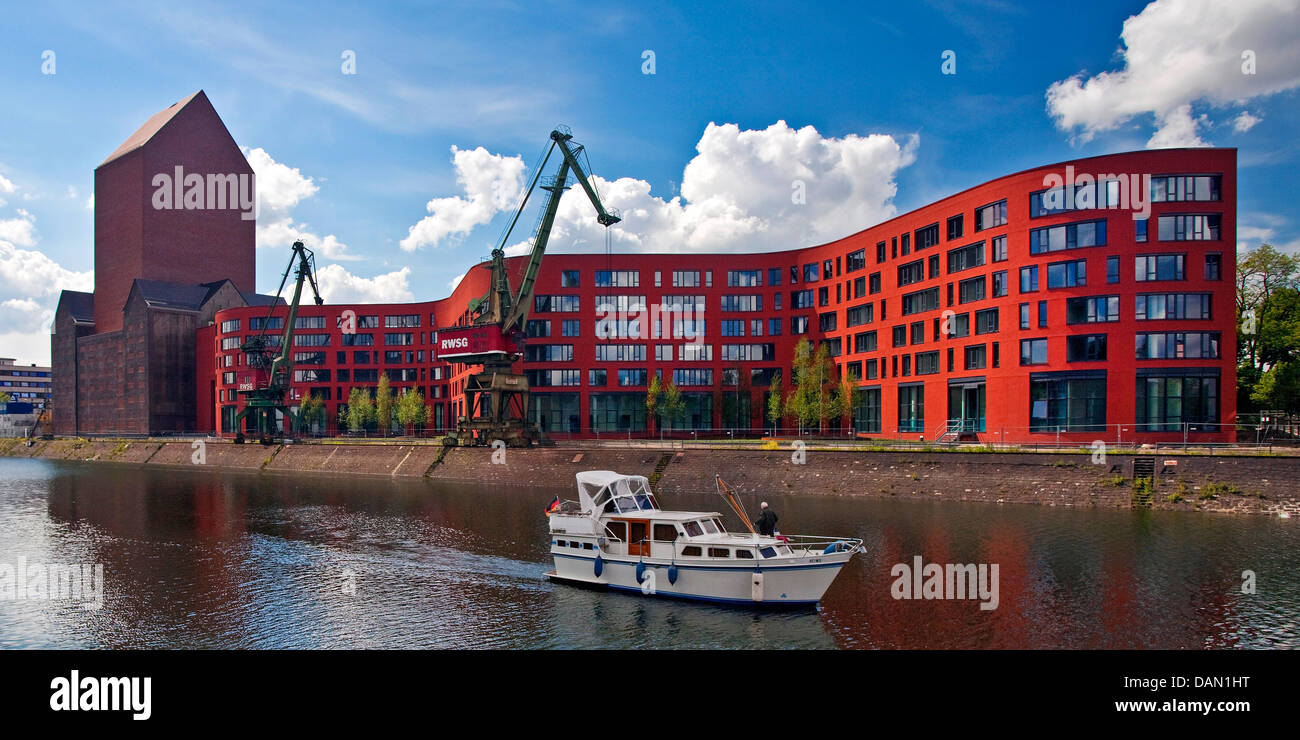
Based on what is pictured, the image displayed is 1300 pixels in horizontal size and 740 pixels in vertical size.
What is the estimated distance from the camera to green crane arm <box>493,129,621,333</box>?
82500mm

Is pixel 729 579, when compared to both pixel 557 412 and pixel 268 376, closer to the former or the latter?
pixel 557 412

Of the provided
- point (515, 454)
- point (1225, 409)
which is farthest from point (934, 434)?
point (515, 454)

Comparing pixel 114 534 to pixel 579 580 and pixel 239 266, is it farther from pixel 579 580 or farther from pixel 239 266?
pixel 239 266

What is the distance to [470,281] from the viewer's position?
112 meters

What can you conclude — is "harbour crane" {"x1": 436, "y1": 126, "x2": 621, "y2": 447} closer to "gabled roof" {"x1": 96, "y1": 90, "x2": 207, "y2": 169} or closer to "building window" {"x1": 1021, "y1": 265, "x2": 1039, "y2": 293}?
"building window" {"x1": 1021, "y1": 265, "x2": 1039, "y2": 293}

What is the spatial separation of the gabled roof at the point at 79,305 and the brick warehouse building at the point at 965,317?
94131 mm

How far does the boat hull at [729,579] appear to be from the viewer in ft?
83.6

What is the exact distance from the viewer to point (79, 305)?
17712 centimetres

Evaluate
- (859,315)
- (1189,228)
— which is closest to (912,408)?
(859,315)

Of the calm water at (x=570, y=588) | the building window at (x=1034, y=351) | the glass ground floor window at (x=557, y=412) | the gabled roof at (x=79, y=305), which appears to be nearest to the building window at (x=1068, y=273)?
the building window at (x=1034, y=351)

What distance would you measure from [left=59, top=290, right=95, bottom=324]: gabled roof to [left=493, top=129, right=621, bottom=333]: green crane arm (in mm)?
146342

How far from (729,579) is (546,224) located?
65983 millimetres

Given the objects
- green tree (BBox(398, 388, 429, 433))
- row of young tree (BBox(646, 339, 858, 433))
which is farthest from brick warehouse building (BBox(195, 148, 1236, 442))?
green tree (BBox(398, 388, 429, 433))

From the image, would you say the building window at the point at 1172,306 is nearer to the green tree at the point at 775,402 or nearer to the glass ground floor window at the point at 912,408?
the glass ground floor window at the point at 912,408
